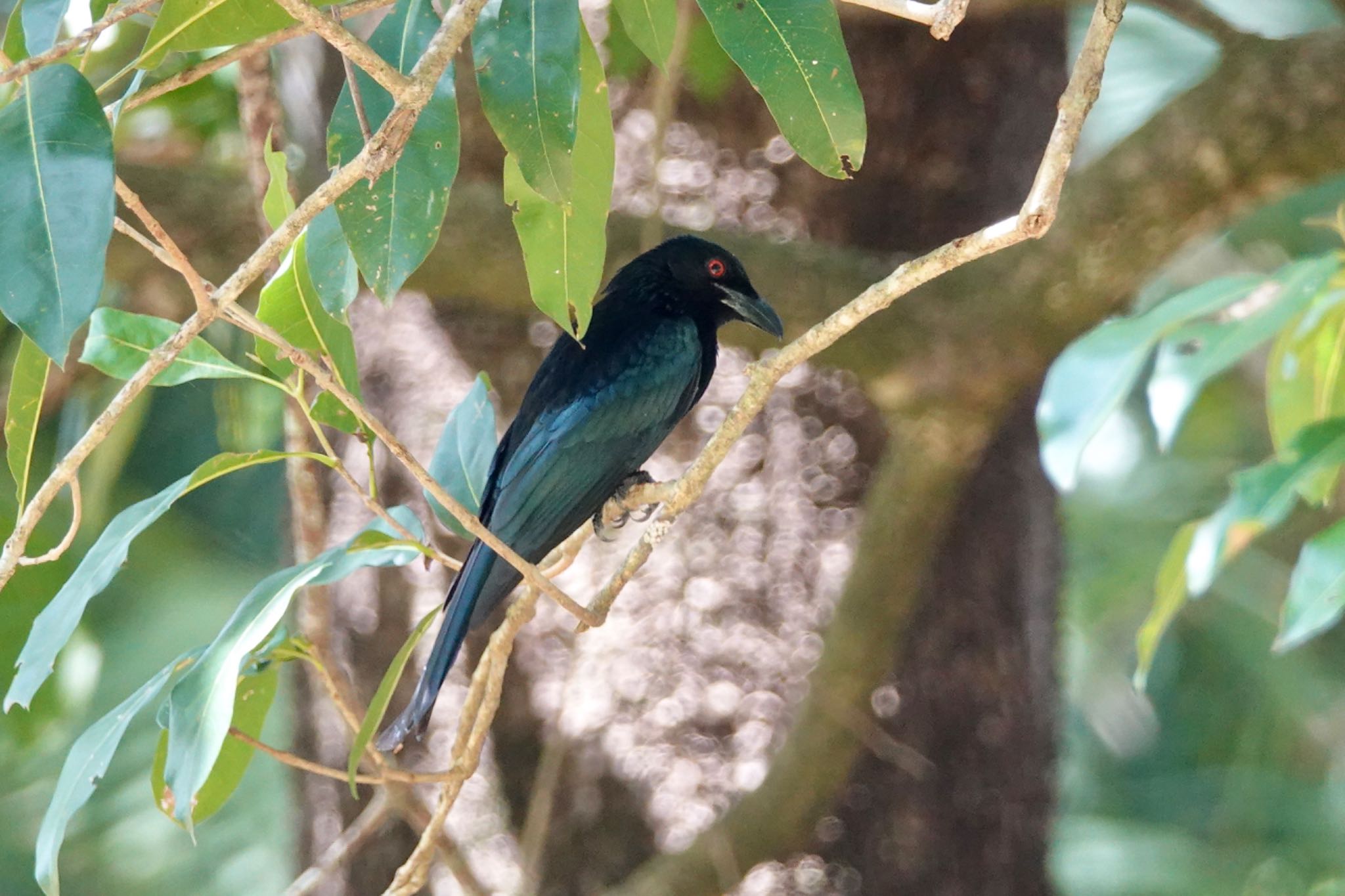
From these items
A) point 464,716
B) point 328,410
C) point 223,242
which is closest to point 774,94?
point 328,410

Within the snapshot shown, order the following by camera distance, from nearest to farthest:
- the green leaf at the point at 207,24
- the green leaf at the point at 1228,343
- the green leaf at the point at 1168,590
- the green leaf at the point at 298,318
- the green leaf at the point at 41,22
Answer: the green leaf at the point at 41,22, the green leaf at the point at 207,24, the green leaf at the point at 298,318, the green leaf at the point at 1228,343, the green leaf at the point at 1168,590

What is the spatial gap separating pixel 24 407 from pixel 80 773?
Result: 63cm

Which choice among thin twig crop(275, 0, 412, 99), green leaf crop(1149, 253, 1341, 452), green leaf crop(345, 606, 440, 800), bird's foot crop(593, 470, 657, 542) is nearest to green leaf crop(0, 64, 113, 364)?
thin twig crop(275, 0, 412, 99)

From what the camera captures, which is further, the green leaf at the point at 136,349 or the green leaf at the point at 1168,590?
the green leaf at the point at 1168,590

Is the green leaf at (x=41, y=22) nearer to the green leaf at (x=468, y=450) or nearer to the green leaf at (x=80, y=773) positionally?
the green leaf at (x=80, y=773)

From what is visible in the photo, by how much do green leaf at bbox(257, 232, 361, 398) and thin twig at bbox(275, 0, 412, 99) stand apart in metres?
0.63

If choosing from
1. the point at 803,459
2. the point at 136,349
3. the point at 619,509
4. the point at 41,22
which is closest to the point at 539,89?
the point at 41,22

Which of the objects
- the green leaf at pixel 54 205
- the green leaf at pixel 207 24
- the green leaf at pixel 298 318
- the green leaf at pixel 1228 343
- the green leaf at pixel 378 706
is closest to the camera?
the green leaf at pixel 54 205

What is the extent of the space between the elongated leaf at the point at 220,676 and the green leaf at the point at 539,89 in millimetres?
831

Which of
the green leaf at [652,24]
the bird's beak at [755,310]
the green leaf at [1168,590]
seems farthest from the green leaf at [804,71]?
the bird's beak at [755,310]

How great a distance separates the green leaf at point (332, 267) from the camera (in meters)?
2.25

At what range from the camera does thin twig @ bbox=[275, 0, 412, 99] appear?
1.75 m

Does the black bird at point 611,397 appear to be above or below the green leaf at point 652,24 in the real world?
below

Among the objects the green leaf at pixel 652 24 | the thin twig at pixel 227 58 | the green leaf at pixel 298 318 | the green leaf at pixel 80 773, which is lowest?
the green leaf at pixel 80 773
